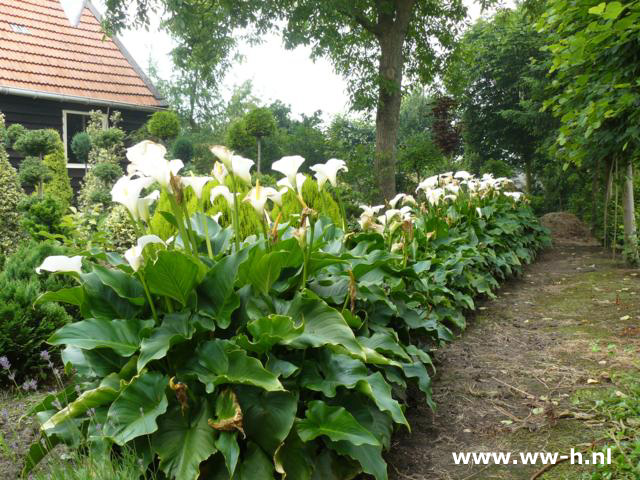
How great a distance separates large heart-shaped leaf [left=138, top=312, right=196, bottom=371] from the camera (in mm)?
1724

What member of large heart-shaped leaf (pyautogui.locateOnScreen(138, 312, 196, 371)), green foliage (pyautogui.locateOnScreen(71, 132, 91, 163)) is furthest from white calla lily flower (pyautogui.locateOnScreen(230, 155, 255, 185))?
green foliage (pyautogui.locateOnScreen(71, 132, 91, 163))

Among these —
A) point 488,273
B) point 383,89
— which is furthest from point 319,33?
point 488,273

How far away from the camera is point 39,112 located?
38.3 ft

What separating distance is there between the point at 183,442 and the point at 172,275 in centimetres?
54

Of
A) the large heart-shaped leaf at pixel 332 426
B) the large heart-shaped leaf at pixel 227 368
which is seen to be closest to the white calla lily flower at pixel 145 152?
the large heart-shaped leaf at pixel 227 368

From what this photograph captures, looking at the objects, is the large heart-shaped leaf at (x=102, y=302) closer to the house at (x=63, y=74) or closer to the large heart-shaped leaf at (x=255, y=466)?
the large heart-shaped leaf at (x=255, y=466)

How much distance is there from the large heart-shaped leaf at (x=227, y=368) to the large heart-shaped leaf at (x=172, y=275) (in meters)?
0.21

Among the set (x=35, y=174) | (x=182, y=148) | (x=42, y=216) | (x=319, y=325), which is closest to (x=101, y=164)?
(x=35, y=174)

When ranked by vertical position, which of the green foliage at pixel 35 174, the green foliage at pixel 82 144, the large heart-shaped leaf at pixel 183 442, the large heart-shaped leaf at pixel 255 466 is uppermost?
the green foliage at pixel 82 144

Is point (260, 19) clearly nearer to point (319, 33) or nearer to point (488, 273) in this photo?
point (319, 33)

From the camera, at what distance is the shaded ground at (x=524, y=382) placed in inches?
89.4

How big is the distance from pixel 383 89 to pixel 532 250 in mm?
4123

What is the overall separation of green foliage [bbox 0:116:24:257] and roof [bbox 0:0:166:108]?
500 centimetres

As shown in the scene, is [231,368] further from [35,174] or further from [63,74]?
[63,74]
